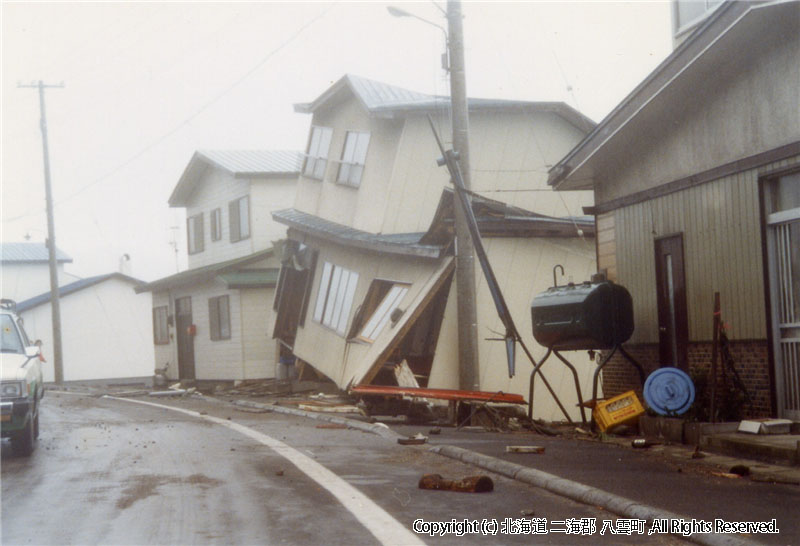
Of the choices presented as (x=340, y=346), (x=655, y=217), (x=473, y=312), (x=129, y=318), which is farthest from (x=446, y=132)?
(x=129, y=318)

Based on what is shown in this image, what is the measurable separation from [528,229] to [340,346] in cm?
633

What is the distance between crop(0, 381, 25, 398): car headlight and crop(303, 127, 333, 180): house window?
16842 mm

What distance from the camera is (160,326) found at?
43406 mm

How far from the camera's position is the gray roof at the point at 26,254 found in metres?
72.5

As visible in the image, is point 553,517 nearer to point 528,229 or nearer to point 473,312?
point 473,312

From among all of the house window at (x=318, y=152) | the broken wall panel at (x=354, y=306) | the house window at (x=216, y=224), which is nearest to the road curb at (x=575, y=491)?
the broken wall panel at (x=354, y=306)

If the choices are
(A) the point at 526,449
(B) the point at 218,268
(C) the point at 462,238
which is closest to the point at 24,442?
(A) the point at 526,449

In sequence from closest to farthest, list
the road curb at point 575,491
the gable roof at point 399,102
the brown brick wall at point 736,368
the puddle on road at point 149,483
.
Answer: the road curb at point 575,491, the puddle on road at point 149,483, the brown brick wall at point 736,368, the gable roof at point 399,102

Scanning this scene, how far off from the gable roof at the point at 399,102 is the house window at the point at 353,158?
3.24 ft

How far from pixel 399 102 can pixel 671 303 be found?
11530 mm

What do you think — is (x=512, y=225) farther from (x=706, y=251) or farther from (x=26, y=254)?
(x=26, y=254)

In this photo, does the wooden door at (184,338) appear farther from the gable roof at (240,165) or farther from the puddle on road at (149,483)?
the puddle on road at (149,483)

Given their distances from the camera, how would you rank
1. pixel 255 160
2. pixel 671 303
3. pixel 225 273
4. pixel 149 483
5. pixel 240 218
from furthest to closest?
1. pixel 255 160
2. pixel 240 218
3. pixel 225 273
4. pixel 671 303
5. pixel 149 483

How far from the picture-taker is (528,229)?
879 inches
